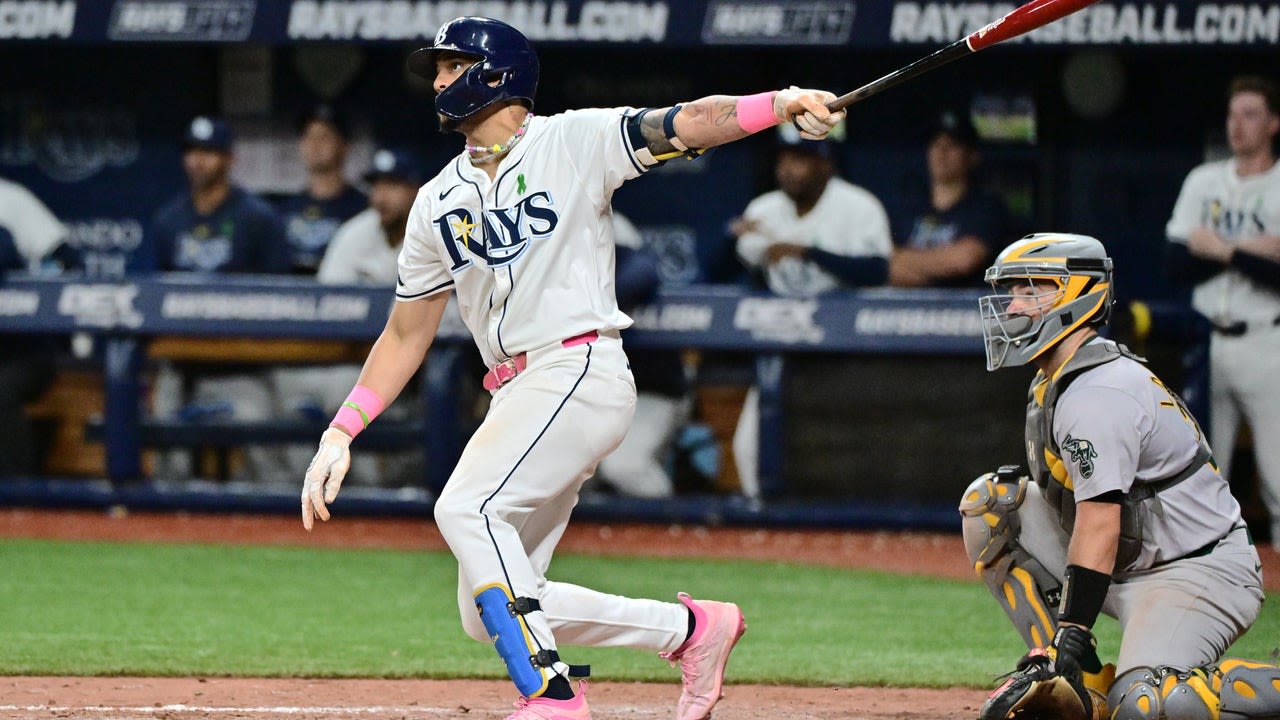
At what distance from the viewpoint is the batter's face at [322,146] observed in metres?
8.97

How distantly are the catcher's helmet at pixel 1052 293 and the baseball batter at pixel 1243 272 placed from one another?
3412mm

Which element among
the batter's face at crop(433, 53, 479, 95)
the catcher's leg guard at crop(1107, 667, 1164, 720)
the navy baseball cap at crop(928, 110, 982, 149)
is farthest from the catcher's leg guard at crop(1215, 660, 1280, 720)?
the navy baseball cap at crop(928, 110, 982, 149)

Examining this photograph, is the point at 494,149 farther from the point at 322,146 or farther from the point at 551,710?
the point at 322,146

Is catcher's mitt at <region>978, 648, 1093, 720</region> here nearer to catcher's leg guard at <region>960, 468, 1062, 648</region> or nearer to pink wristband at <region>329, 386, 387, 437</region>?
catcher's leg guard at <region>960, 468, 1062, 648</region>

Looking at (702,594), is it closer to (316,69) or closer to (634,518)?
(634,518)

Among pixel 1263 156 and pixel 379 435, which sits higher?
pixel 1263 156

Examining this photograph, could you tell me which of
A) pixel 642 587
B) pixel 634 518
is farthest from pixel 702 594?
pixel 634 518

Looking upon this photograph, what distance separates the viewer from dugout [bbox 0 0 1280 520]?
7.73 meters

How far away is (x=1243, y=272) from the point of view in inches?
286

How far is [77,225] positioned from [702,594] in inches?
208

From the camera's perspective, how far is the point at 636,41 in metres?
8.43

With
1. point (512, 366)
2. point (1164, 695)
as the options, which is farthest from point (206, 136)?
point (1164, 695)

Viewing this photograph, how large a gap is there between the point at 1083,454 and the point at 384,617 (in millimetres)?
2837

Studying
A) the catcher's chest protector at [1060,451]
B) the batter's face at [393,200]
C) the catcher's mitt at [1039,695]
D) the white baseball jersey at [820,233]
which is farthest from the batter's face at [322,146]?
the catcher's mitt at [1039,695]
